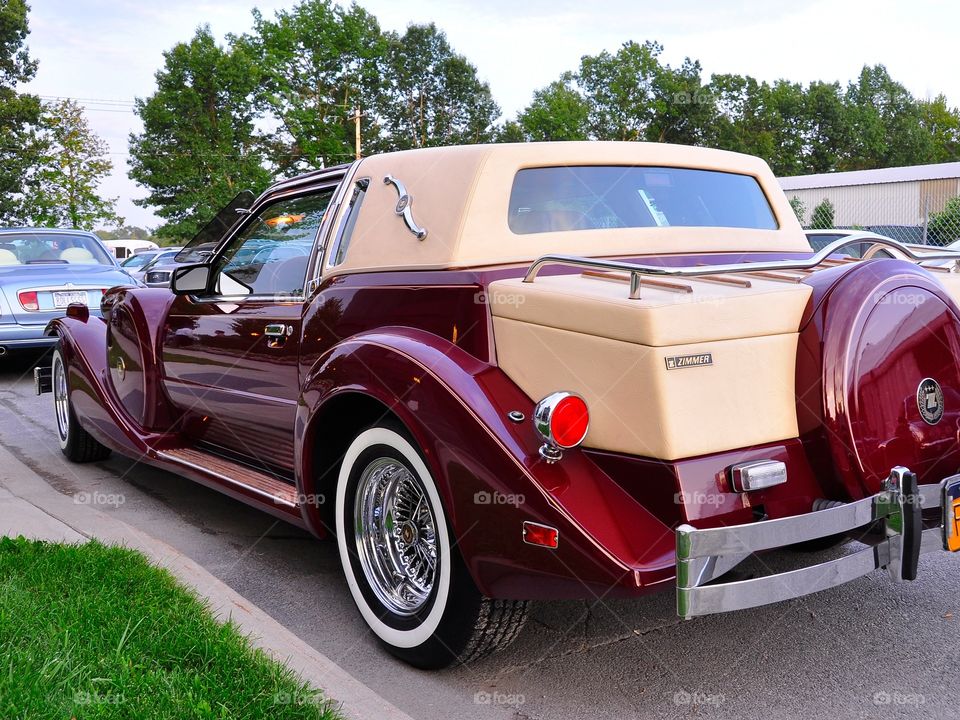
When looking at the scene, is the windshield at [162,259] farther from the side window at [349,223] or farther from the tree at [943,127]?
the tree at [943,127]

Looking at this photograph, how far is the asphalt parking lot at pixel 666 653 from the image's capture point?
2828 mm

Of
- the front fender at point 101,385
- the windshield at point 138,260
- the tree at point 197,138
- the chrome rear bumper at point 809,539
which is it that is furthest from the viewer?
the tree at point 197,138

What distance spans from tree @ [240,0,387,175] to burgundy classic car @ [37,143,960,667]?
170 feet

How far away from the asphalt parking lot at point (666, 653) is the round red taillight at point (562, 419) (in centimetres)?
79

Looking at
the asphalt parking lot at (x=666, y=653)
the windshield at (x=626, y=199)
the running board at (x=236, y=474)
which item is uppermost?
the windshield at (x=626, y=199)

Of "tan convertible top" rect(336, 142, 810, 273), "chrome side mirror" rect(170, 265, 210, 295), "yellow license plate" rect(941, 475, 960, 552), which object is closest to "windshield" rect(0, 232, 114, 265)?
"chrome side mirror" rect(170, 265, 210, 295)

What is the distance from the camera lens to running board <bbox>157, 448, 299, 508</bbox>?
12.2ft

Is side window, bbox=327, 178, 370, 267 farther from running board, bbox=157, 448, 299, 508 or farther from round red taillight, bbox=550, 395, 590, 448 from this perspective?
round red taillight, bbox=550, 395, 590, 448

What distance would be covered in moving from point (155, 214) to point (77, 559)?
2019 inches

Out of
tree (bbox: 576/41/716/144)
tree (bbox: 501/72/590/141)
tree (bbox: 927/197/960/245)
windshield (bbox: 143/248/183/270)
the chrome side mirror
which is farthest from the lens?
tree (bbox: 576/41/716/144)

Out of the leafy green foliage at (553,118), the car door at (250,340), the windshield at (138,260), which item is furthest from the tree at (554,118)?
the car door at (250,340)

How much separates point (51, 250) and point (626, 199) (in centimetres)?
891

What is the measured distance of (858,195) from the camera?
33.6m

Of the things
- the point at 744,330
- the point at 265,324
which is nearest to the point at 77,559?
the point at 265,324
